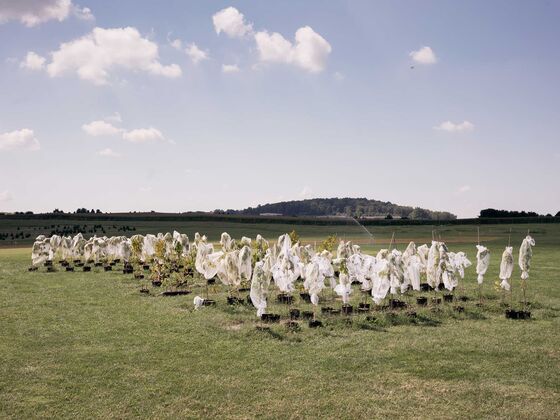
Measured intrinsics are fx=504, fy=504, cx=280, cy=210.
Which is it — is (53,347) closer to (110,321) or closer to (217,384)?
(110,321)

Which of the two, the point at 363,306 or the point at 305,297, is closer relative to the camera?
the point at 363,306

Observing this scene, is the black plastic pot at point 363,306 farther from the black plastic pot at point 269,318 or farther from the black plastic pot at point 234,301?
the black plastic pot at point 234,301

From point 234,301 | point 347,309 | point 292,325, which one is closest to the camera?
point 292,325

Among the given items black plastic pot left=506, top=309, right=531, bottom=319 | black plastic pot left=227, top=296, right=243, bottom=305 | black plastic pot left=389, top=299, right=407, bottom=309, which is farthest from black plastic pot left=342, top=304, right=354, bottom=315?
black plastic pot left=506, top=309, right=531, bottom=319

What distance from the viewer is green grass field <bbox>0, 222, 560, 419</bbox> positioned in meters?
8.48

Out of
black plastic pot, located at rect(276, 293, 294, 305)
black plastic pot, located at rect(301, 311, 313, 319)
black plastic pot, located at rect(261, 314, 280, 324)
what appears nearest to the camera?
black plastic pot, located at rect(261, 314, 280, 324)

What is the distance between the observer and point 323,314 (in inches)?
603

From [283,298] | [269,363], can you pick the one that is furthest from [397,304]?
[269,363]

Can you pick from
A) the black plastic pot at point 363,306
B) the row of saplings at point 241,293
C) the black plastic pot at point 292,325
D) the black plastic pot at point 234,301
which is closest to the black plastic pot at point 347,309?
the row of saplings at point 241,293

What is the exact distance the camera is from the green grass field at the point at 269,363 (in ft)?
27.8

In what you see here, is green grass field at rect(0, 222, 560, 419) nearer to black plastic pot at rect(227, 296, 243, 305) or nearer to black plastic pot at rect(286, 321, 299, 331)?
black plastic pot at rect(286, 321, 299, 331)

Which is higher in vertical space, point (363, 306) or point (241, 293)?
point (363, 306)

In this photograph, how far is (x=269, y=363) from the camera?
10.7m

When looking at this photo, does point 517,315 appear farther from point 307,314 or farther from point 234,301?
point 234,301
